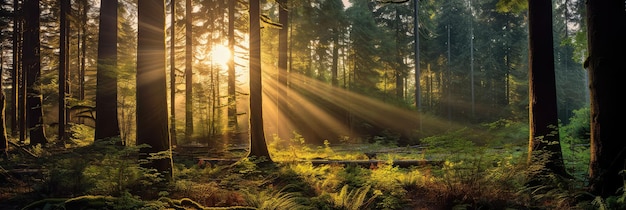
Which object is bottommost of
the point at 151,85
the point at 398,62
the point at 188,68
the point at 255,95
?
the point at 255,95

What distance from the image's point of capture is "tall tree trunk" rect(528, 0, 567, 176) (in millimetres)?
8266

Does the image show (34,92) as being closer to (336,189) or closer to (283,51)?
(283,51)

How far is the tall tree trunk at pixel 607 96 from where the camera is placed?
6.10 metres

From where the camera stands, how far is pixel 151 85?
8609 millimetres

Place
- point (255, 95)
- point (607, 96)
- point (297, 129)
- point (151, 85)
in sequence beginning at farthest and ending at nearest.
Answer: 1. point (297, 129)
2. point (255, 95)
3. point (151, 85)
4. point (607, 96)

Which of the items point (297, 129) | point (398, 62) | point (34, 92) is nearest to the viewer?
point (34, 92)

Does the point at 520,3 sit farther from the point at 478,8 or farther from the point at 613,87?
the point at 478,8

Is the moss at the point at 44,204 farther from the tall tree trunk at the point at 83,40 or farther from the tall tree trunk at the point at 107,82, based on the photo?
the tall tree trunk at the point at 83,40


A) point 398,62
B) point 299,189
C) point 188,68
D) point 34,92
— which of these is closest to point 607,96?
point 299,189

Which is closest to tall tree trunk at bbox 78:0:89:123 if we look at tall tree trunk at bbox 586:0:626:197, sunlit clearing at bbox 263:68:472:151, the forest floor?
sunlit clearing at bbox 263:68:472:151

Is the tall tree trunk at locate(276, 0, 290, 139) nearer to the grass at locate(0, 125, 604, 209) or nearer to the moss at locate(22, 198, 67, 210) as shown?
the grass at locate(0, 125, 604, 209)

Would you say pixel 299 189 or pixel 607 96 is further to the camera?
pixel 299 189

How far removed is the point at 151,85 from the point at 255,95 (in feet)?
13.4

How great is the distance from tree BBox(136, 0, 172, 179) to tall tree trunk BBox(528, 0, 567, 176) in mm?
8533
